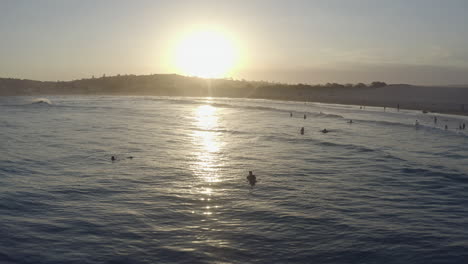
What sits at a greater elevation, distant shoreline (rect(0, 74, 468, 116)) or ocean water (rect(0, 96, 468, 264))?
distant shoreline (rect(0, 74, 468, 116))

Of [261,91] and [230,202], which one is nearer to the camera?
[230,202]

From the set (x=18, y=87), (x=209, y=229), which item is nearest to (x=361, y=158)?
(x=209, y=229)

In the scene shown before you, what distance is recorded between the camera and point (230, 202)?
1427cm

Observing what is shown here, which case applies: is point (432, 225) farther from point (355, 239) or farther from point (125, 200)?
point (125, 200)

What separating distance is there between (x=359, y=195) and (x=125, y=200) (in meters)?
8.41

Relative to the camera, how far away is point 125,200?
14.4 m

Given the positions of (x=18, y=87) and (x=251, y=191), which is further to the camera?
(x=18, y=87)

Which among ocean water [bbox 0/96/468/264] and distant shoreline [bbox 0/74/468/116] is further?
distant shoreline [bbox 0/74/468/116]

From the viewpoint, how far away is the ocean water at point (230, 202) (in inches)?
411

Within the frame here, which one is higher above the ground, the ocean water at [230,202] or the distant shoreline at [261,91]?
the distant shoreline at [261,91]

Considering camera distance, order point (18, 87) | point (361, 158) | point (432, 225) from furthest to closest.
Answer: point (18, 87), point (361, 158), point (432, 225)

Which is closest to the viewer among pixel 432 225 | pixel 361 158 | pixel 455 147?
pixel 432 225

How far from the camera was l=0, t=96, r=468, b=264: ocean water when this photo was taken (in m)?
10.4

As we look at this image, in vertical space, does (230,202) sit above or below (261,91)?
below
